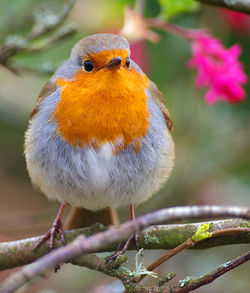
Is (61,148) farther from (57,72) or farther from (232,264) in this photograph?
(232,264)

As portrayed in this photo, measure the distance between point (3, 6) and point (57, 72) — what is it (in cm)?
148

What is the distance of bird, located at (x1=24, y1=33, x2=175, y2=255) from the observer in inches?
105

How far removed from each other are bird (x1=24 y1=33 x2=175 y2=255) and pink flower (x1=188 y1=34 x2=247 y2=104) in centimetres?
35

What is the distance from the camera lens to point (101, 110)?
2.65 meters

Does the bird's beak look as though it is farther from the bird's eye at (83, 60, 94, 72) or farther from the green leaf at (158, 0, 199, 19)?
the green leaf at (158, 0, 199, 19)

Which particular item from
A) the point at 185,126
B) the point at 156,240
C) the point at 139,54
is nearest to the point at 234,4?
the point at 156,240

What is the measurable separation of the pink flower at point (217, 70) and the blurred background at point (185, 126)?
996mm

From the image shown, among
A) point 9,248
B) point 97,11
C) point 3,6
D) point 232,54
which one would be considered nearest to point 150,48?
point 97,11

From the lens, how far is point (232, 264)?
1799 millimetres

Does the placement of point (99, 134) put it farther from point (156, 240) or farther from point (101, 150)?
point (156, 240)

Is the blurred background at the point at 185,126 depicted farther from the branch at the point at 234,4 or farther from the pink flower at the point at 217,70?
the branch at the point at 234,4

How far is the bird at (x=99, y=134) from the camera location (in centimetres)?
266

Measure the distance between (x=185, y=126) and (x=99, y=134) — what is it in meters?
2.37

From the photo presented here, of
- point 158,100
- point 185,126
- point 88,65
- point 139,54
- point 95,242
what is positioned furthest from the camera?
point 185,126
